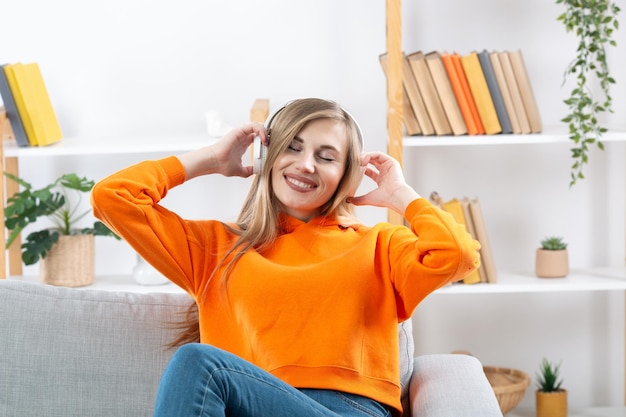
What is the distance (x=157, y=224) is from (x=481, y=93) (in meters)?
1.23

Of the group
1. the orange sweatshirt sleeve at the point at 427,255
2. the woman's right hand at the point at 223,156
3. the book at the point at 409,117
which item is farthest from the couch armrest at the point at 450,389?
the book at the point at 409,117

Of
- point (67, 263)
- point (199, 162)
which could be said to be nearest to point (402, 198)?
point (199, 162)

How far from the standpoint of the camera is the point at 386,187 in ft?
6.83

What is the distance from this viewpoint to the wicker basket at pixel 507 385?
2896 mm

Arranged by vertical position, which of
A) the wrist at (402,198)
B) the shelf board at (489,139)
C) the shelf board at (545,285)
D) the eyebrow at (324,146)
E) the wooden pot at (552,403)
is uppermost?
the eyebrow at (324,146)

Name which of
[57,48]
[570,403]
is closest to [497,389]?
[570,403]

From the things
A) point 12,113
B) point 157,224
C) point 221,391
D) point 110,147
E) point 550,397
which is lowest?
point 550,397

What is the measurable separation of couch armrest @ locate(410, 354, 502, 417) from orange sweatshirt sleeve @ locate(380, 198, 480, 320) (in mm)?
151

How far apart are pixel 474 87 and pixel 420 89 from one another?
158mm

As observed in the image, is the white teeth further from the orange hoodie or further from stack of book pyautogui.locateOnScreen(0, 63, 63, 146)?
stack of book pyautogui.locateOnScreen(0, 63, 63, 146)

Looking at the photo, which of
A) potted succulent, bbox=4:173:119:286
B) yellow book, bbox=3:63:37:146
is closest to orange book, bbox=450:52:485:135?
potted succulent, bbox=4:173:119:286

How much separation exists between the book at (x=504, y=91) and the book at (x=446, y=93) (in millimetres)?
135

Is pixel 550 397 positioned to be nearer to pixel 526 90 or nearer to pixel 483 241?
pixel 483 241

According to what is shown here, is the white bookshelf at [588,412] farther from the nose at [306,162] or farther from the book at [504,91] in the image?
the nose at [306,162]
